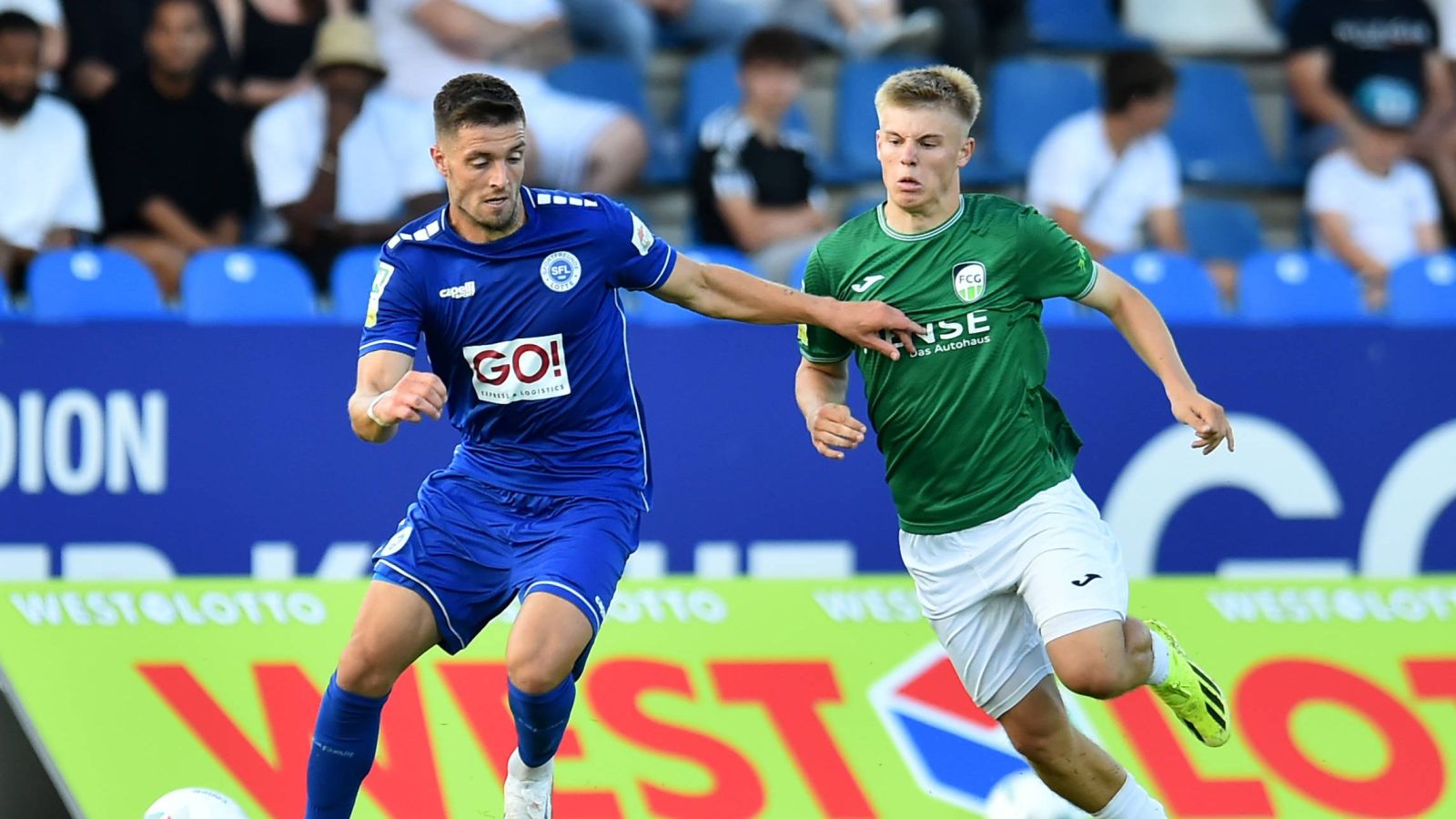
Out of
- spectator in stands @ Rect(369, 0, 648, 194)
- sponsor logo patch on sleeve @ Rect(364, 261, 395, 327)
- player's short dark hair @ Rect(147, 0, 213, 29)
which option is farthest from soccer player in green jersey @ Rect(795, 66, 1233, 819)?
player's short dark hair @ Rect(147, 0, 213, 29)

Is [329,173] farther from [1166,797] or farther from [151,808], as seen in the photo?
[1166,797]

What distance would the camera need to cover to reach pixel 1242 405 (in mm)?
7191

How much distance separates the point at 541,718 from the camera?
5301 millimetres

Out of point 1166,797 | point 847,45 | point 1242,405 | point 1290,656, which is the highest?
point 847,45

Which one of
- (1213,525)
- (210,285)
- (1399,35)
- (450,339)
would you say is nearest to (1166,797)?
(1213,525)

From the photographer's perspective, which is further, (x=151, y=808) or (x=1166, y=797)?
(x=1166, y=797)

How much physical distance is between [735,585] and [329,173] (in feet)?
10.3

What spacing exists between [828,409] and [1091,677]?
3.36ft

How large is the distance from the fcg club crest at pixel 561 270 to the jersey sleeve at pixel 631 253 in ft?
0.32

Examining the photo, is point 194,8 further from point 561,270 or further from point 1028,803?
point 1028,803

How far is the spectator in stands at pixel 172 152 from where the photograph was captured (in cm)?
834

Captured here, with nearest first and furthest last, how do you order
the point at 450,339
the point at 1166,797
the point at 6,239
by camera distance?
the point at 450,339 < the point at 1166,797 < the point at 6,239

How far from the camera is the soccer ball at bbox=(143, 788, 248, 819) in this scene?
217 inches

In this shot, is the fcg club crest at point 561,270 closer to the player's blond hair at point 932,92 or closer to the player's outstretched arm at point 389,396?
the player's outstretched arm at point 389,396
